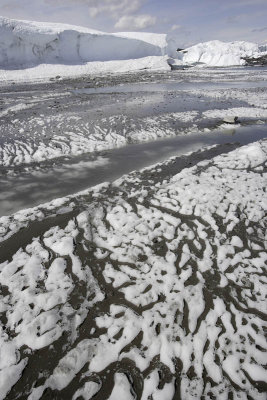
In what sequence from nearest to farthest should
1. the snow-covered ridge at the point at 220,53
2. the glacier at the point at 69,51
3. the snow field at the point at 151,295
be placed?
the snow field at the point at 151,295 < the glacier at the point at 69,51 < the snow-covered ridge at the point at 220,53

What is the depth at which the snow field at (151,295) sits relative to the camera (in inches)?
111

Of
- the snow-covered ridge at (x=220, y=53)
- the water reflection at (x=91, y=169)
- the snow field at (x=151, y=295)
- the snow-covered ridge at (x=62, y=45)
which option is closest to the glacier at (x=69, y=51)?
the snow-covered ridge at (x=62, y=45)

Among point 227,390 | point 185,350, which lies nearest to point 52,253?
point 185,350

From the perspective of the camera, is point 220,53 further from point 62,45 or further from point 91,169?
point 91,169

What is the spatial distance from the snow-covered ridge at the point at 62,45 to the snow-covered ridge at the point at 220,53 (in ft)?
45.6

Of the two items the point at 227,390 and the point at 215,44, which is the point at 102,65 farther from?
the point at 227,390

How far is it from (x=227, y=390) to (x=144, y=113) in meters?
12.7

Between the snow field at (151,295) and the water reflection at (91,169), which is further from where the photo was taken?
the water reflection at (91,169)

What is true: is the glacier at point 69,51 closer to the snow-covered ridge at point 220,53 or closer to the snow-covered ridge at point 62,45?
the snow-covered ridge at point 62,45

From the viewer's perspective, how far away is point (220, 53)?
6600 centimetres

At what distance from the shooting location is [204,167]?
284 inches

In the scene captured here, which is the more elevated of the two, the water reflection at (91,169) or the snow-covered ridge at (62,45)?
the snow-covered ridge at (62,45)

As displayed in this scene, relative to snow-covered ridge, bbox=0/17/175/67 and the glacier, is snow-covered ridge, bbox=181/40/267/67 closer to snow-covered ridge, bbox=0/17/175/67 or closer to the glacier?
the glacier

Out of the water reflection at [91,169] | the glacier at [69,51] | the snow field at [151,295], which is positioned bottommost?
the snow field at [151,295]
